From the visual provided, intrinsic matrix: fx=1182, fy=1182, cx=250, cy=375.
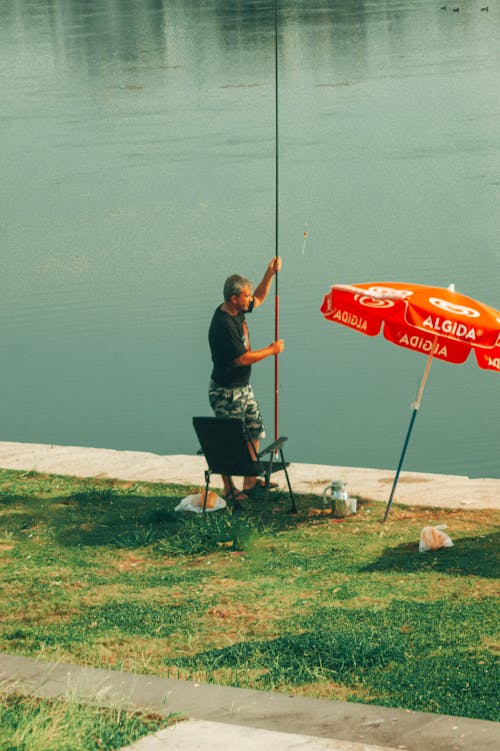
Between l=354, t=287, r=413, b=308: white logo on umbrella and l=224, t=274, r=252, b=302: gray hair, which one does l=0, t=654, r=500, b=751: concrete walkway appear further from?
l=224, t=274, r=252, b=302: gray hair

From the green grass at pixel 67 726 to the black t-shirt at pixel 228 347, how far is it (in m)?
4.25

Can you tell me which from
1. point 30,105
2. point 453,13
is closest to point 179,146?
point 30,105

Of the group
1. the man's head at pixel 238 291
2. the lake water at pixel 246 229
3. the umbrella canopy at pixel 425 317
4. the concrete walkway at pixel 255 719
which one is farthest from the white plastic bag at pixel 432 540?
the lake water at pixel 246 229

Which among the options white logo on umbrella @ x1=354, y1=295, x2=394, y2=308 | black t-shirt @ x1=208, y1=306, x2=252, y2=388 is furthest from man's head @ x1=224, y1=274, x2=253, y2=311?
white logo on umbrella @ x1=354, y1=295, x2=394, y2=308

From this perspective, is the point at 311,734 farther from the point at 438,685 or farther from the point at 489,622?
the point at 489,622

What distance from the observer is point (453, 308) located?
8.03m

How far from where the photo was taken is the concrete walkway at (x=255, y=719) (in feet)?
13.9

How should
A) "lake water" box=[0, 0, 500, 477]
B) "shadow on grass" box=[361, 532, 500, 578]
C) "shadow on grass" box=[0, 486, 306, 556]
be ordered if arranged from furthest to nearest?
"lake water" box=[0, 0, 500, 477], "shadow on grass" box=[0, 486, 306, 556], "shadow on grass" box=[361, 532, 500, 578]

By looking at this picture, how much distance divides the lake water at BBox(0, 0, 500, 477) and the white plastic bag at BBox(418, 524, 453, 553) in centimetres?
394

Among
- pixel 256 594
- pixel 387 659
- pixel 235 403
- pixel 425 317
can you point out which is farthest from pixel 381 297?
pixel 387 659

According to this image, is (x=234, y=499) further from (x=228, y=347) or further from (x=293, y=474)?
(x=228, y=347)

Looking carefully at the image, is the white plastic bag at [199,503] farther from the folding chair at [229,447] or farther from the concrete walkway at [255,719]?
the concrete walkway at [255,719]

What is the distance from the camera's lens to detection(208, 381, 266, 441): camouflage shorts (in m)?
8.81

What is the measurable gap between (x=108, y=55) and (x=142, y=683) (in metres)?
42.9
